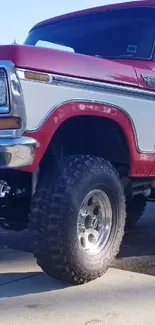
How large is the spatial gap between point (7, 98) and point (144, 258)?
2.13 m

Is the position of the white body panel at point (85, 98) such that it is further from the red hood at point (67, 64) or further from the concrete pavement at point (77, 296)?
the concrete pavement at point (77, 296)

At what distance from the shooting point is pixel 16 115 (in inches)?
142

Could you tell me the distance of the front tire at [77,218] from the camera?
3863 millimetres

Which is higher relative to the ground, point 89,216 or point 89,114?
point 89,114

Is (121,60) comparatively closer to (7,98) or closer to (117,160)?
(117,160)

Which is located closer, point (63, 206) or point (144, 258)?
point (63, 206)

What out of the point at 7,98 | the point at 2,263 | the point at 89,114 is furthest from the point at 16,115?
the point at 2,263

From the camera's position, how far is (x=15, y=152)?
3578mm

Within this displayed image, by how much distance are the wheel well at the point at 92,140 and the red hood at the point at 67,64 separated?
1.10ft

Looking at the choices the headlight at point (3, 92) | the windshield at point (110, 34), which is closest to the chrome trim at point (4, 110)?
the headlight at point (3, 92)

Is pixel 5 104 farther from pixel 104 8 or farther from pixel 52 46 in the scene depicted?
pixel 104 8

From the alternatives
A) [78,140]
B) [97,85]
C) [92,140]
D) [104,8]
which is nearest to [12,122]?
[97,85]

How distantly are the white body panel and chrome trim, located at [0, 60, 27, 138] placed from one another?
5cm

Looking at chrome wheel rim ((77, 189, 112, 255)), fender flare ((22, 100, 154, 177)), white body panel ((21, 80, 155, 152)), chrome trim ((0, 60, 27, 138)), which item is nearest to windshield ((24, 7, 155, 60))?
white body panel ((21, 80, 155, 152))
